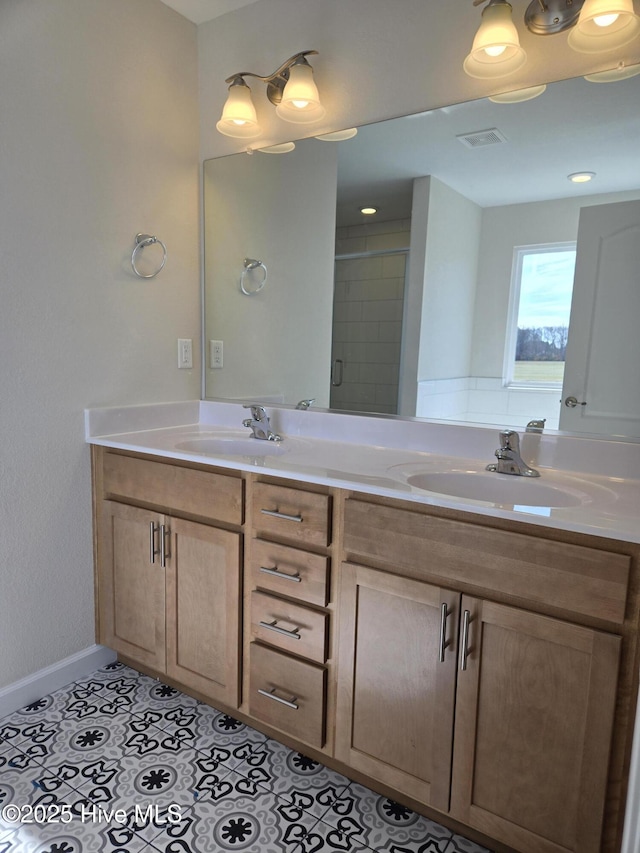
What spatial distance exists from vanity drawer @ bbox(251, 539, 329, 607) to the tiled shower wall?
611mm

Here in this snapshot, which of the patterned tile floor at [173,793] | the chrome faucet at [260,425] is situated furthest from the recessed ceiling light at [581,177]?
the patterned tile floor at [173,793]

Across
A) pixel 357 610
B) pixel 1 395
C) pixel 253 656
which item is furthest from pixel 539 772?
pixel 1 395

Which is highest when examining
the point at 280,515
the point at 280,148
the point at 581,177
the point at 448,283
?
the point at 280,148

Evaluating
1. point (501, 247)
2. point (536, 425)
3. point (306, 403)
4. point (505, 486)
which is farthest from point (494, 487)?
point (306, 403)

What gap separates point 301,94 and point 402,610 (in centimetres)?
154

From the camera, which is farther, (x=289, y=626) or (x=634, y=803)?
(x=289, y=626)

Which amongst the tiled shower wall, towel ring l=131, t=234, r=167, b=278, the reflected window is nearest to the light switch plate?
towel ring l=131, t=234, r=167, b=278

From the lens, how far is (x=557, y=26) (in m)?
1.33

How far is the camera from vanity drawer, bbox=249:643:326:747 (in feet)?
4.49

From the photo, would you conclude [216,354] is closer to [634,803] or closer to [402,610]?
[402,610]

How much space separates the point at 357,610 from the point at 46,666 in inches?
45.5

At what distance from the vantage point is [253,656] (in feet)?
4.89

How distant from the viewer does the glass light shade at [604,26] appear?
3.98 ft

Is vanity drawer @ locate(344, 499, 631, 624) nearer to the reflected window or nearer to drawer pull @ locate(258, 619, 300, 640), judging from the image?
drawer pull @ locate(258, 619, 300, 640)
